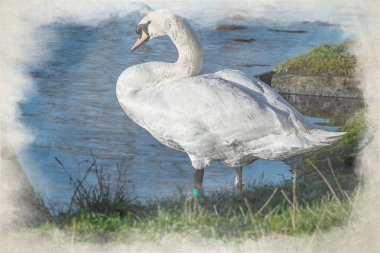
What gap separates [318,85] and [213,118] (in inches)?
220

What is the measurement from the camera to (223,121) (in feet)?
22.1

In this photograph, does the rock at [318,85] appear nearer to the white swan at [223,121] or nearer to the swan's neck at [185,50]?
the swan's neck at [185,50]

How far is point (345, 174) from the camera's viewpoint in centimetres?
756

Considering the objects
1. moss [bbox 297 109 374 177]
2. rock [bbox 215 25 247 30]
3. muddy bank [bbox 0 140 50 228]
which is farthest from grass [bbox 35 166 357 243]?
rock [bbox 215 25 247 30]

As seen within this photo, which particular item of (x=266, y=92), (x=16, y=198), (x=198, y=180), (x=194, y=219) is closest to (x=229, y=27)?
(x=266, y=92)

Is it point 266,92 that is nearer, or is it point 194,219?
point 194,219

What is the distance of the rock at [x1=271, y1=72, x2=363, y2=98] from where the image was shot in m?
11.8

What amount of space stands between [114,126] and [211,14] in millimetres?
4291

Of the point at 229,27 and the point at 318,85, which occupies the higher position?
the point at 229,27

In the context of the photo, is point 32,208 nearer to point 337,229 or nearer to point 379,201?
point 337,229

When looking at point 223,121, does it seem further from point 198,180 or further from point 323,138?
point 323,138

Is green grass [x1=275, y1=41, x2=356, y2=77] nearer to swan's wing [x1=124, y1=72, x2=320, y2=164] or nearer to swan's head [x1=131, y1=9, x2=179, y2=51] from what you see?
swan's head [x1=131, y1=9, x2=179, y2=51]

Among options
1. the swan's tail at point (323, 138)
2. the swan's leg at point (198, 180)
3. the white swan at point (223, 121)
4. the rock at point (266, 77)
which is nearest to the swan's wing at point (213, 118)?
the white swan at point (223, 121)

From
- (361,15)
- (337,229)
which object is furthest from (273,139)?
(361,15)
